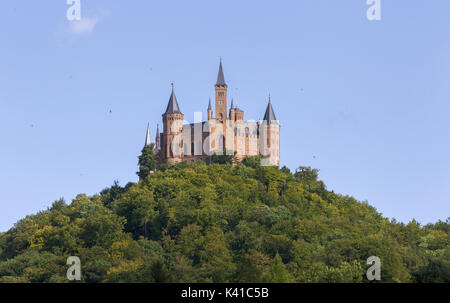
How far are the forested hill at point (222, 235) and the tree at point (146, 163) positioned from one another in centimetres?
285

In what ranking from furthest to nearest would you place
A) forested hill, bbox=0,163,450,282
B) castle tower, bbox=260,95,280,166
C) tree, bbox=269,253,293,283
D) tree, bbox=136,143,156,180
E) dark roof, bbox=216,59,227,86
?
dark roof, bbox=216,59,227,86
castle tower, bbox=260,95,280,166
tree, bbox=136,143,156,180
forested hill, bbox=0,163,450,282
tree, bbox=269,253,293,283

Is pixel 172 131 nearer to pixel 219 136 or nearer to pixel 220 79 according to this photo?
pixel 219 136

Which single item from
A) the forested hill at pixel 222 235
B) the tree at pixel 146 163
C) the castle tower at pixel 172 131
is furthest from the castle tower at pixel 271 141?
the tree at pixel 146 163

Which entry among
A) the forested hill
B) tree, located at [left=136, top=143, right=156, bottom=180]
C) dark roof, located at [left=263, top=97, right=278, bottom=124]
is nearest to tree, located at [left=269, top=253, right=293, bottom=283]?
the forested hill

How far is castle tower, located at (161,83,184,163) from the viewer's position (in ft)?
463

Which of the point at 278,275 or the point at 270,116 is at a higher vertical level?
the point at 270,116

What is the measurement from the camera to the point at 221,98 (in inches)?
5650

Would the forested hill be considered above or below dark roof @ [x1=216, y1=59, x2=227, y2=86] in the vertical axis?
below

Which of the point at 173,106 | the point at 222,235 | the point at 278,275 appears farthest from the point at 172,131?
the point at 278,275

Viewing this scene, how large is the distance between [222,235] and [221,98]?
2914 centimetres

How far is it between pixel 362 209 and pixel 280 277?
156 ft

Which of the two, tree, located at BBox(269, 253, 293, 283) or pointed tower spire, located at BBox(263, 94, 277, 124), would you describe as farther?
pointed tower spire, located at BBox(263, 94, 277, 124)

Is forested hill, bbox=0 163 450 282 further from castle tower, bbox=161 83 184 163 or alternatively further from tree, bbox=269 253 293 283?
castle tower, bbox=161 83 184 163
